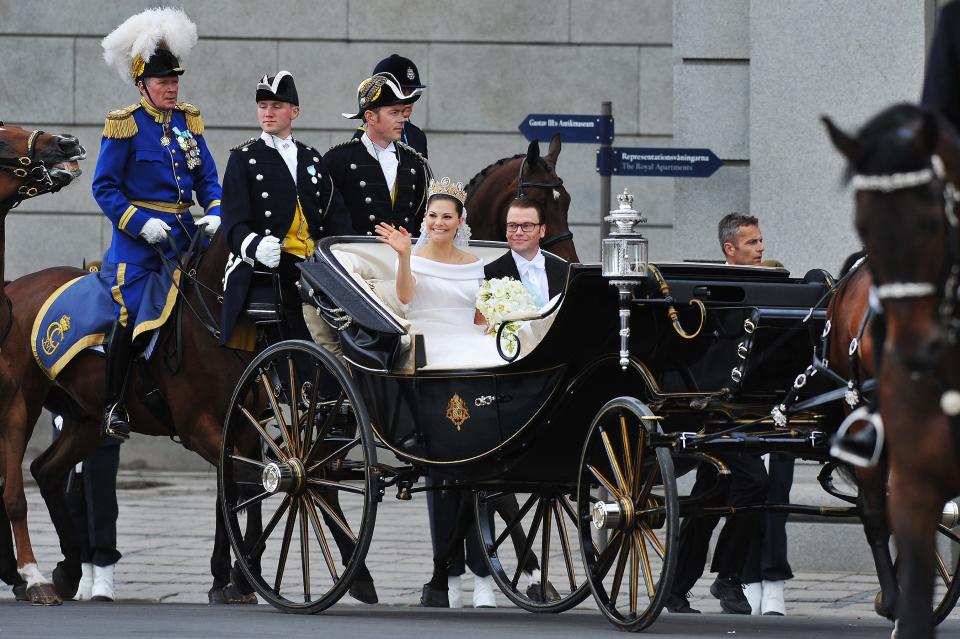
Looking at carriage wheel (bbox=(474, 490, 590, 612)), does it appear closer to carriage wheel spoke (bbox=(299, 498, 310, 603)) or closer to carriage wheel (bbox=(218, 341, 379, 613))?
carriage wheel (bbox=(218, 341, 379, 613))

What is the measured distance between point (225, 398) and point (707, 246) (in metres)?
3.45

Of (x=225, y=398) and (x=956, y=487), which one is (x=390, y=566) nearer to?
(x=225, y=398)

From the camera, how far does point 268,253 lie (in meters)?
8.19

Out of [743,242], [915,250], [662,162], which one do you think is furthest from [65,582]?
[915,250]

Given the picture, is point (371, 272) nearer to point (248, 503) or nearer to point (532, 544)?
point (248, 503)

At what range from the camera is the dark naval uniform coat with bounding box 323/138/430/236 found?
8828mm

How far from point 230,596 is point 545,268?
2.14 metres

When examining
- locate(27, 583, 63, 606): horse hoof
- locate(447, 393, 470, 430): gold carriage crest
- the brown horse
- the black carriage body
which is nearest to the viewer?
the black carriage body

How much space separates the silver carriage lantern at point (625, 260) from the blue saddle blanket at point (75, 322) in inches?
117

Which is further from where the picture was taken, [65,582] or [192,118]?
[192,118]

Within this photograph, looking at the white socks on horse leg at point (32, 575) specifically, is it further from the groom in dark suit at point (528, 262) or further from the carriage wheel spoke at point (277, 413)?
the groom in dark suit at point (528, 262)

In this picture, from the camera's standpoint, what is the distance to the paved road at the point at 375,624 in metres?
6.67

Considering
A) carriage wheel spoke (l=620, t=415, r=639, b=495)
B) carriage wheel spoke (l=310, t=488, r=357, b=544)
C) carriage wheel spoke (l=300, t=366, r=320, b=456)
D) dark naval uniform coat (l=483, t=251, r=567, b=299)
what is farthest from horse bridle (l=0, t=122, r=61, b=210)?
carriage wheel spoke (l=620, t=415, r=639, b=495)

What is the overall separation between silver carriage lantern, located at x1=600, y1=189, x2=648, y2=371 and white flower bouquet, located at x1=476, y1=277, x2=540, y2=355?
86 cm
